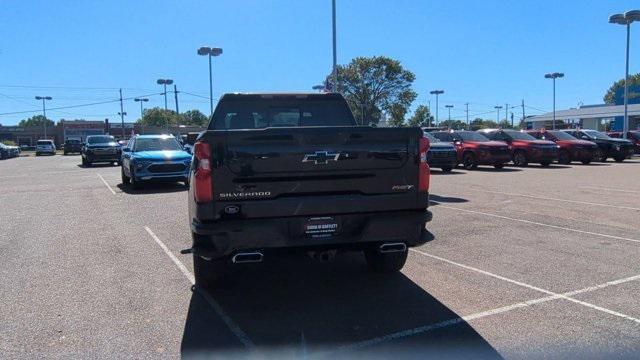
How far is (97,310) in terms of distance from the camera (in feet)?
16.4

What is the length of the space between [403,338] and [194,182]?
6.90 ft

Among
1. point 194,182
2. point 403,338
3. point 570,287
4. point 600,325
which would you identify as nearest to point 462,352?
point 403,338

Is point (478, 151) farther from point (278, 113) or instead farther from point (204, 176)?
point (204, 176)

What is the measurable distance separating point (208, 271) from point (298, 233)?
120cm

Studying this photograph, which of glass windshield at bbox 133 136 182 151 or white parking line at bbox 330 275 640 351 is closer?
white parking line at bbox 330 275 640 351

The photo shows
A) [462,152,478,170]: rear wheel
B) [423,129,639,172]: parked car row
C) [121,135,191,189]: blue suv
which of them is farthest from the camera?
[462,152,478,170]: rear wheel

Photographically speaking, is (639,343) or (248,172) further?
(248,172)

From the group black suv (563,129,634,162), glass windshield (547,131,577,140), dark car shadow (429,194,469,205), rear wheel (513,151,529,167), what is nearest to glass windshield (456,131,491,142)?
rear wheel (513,151,529,167)

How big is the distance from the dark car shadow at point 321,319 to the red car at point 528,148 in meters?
A: 19.3

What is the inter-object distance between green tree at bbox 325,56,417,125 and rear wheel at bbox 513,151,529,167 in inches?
1293

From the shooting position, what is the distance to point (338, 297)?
533 centimetres

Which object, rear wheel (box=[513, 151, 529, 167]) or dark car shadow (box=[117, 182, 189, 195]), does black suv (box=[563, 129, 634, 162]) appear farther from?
dark car shadow (box=[117, 182, 189, 195])

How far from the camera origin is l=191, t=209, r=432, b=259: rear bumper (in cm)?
443

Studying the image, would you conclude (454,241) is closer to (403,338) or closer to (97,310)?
(403,338)
